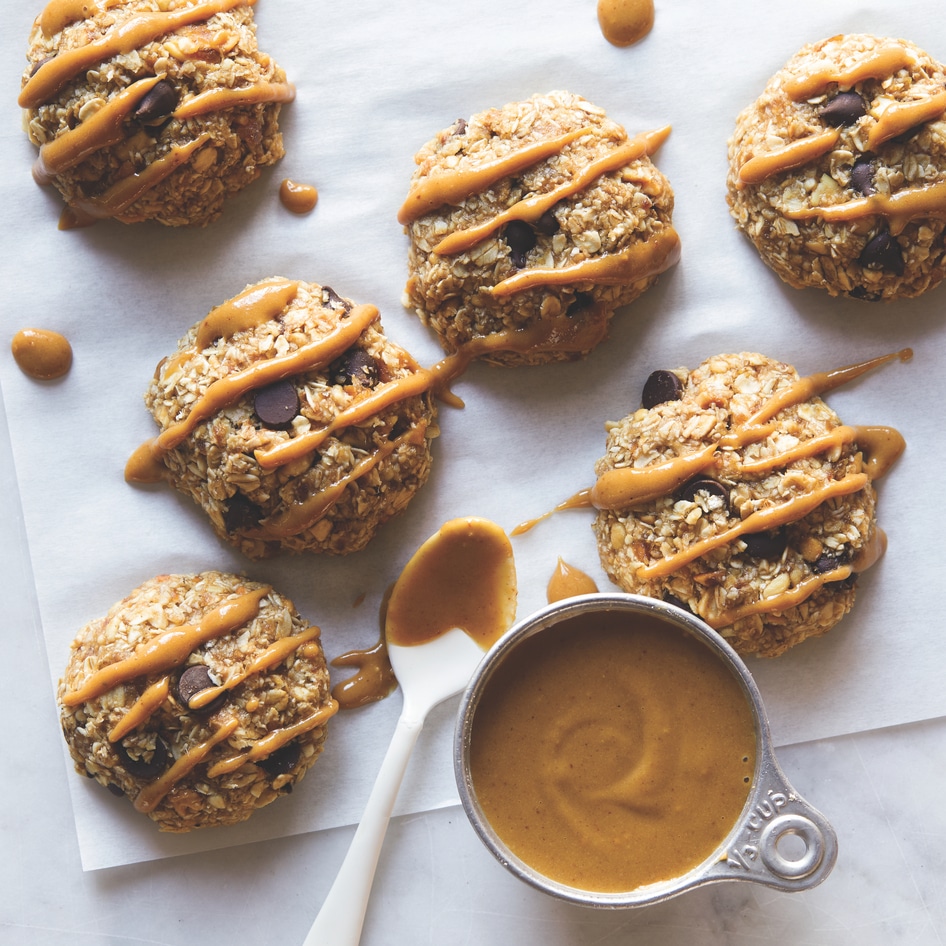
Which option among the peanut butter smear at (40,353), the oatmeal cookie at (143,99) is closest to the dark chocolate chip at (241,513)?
the peanut butter smear at (40,353)

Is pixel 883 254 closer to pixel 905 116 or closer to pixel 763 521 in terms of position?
pixel 905 116

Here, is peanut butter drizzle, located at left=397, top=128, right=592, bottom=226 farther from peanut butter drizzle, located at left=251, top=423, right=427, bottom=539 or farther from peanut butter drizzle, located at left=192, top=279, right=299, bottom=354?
peanut butter drizzle, located at left=251, top=423, right=427, bottom=539

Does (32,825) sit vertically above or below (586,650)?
below

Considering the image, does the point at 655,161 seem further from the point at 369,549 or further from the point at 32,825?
the point at 32,825

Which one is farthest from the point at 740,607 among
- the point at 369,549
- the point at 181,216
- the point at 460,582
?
the point at 181,216

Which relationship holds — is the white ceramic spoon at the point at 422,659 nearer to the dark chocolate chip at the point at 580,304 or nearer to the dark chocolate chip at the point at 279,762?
the dark chocolate chip at the point at 279,762

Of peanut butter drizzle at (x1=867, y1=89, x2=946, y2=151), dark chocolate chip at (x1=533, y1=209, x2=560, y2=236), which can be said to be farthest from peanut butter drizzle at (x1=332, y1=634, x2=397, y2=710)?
peanut butter drizzle at (x1=867, y1=89, x2=946, y2=151)

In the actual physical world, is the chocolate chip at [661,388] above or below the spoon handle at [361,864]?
above
